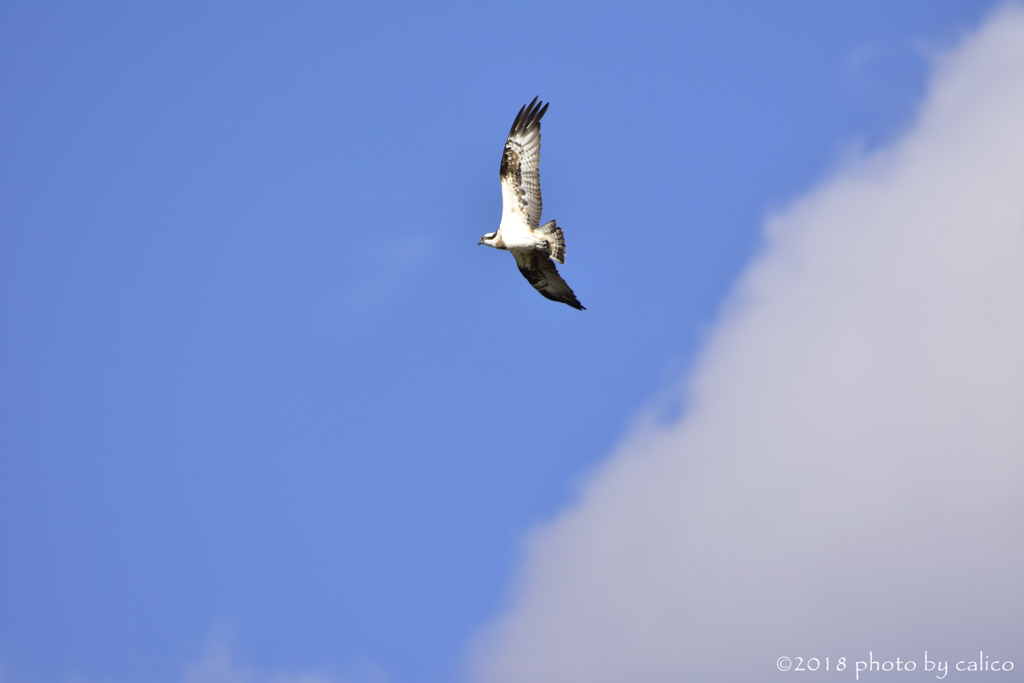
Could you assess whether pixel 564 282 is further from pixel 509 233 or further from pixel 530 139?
pixel 530 139

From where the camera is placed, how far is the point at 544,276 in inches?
694

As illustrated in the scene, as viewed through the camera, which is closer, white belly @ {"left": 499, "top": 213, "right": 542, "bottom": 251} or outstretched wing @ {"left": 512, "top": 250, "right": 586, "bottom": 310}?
white belly @ {"left": 499, "top": 213, "right": 542, "bottom": 251}

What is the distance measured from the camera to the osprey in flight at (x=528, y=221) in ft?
55.3

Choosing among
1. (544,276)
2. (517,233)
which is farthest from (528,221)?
(544,276)

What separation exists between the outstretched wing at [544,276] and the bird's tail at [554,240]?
268 mm

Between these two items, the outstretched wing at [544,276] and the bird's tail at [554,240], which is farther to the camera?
the outstretched wing at [544,276]

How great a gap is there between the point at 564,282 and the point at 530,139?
3519 mm

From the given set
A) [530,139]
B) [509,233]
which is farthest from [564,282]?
[530,139]

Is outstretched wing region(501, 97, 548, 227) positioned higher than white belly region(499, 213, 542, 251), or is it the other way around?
outstretched wing region(501, 97, 548, 227)

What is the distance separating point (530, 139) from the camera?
17578 millimetres

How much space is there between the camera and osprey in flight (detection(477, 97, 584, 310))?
1684 cm

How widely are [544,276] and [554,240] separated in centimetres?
112

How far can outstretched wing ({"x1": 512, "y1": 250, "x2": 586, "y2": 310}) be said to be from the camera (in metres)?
17.3

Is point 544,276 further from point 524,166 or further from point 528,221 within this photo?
point 524,166
